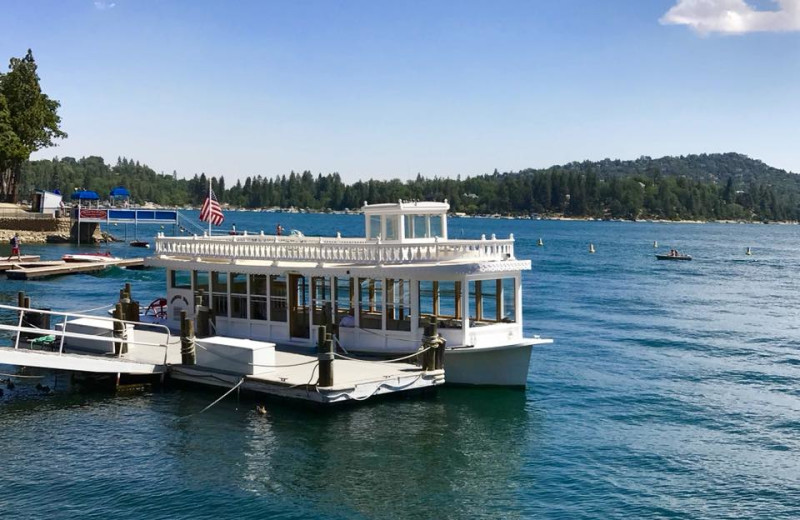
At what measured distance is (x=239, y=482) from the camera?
17641mm

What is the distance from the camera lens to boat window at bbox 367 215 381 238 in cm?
2690

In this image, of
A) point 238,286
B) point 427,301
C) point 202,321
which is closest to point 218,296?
point 238,286

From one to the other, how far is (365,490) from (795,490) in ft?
30.2

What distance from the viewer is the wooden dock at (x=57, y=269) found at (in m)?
58.3

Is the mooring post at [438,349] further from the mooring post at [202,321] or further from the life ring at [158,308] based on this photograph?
the life ring at [158,308]

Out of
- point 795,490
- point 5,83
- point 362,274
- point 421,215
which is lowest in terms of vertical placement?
point 795,490

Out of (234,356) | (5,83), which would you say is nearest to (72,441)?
(234,356)

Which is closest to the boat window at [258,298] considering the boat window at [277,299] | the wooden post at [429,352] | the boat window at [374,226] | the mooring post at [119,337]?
the boat window at [277,299]

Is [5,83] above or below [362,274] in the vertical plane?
above

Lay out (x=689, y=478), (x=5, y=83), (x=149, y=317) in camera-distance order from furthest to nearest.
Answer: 1. (x=5, y=83)
2. (x=149, y=317)
3. (x=689, y=478)

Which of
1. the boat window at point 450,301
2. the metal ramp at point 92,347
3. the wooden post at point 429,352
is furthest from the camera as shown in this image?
the boat window at point 450,301

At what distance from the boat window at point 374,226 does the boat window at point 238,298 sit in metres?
4.46

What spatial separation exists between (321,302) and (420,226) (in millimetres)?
3877

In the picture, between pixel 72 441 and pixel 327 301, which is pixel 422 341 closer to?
pixel 327 301
